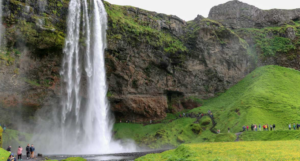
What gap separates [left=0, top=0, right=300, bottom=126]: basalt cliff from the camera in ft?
147

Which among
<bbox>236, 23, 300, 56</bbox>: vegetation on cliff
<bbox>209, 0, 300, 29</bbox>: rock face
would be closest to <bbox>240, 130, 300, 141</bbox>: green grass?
<bbox>236, 23, 300, 56</bbox>: vegetation on cliff

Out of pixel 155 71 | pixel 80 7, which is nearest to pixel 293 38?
pixel 155 71

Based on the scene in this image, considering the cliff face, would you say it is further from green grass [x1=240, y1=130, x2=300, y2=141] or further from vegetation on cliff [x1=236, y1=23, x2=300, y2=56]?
green grass [x1=240, y1=130, x2=300, y2=141]

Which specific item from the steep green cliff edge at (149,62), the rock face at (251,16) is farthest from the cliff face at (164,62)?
the rock face at (251,16)

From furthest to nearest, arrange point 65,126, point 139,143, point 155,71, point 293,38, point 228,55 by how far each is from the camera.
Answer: point 293,38, point 228,55, point 155,71, point 139,143, point 65,126

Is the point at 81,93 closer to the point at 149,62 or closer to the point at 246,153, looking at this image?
the point at 149,62

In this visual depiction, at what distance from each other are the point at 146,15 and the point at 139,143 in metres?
37.2

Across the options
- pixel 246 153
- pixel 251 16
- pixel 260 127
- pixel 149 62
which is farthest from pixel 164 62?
pixel 251 16

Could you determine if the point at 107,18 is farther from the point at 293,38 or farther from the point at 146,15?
the point at 293,38

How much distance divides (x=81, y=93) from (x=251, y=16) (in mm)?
81639

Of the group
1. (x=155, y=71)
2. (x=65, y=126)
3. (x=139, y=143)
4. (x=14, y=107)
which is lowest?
(x=139, y=143)

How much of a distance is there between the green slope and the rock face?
2913 cm

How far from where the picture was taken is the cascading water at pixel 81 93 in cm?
4766

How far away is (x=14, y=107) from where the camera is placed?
1764 inches
